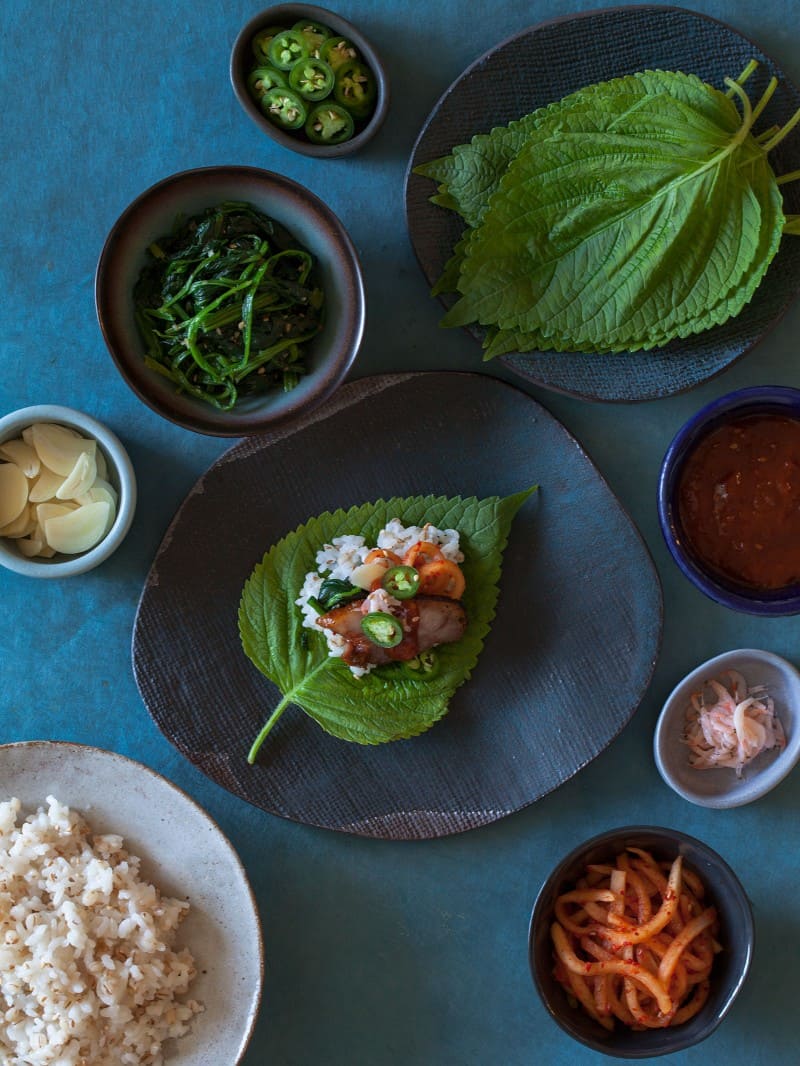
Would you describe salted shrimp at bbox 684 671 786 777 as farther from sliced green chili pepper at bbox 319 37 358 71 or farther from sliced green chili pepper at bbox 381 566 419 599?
sliced green chili pepper at bbox 319 37 358 71

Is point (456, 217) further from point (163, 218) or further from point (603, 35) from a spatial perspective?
point (163, 218)

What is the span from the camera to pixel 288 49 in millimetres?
2076

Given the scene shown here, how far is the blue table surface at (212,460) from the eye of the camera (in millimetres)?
2229

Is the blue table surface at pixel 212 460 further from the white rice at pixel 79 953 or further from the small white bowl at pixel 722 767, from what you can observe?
the white rice at pixel 79 953

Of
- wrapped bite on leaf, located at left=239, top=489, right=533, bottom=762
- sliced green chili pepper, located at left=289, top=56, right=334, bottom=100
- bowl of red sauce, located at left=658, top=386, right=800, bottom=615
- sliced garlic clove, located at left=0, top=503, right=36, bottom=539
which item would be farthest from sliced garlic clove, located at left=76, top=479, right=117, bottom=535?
bowl of red sauce, located at left=658, top=386, right=800, bottom=615

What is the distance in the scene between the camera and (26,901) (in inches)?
82.0

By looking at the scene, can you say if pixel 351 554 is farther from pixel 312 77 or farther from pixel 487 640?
pixel 312 77

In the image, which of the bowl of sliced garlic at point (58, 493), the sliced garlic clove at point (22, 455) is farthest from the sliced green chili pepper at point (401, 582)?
the sliced garlic clove at point (22, 455)

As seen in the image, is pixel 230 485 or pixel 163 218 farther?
pixel 230 485

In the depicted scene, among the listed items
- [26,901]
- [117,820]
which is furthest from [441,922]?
[26,901]

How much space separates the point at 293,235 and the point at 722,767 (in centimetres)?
156

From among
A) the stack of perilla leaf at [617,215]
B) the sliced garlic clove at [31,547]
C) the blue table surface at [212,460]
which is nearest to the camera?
the stack of perilla leaf at [617,215]

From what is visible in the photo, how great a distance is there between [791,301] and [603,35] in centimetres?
70

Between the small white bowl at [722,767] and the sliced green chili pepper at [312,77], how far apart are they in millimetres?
1510
